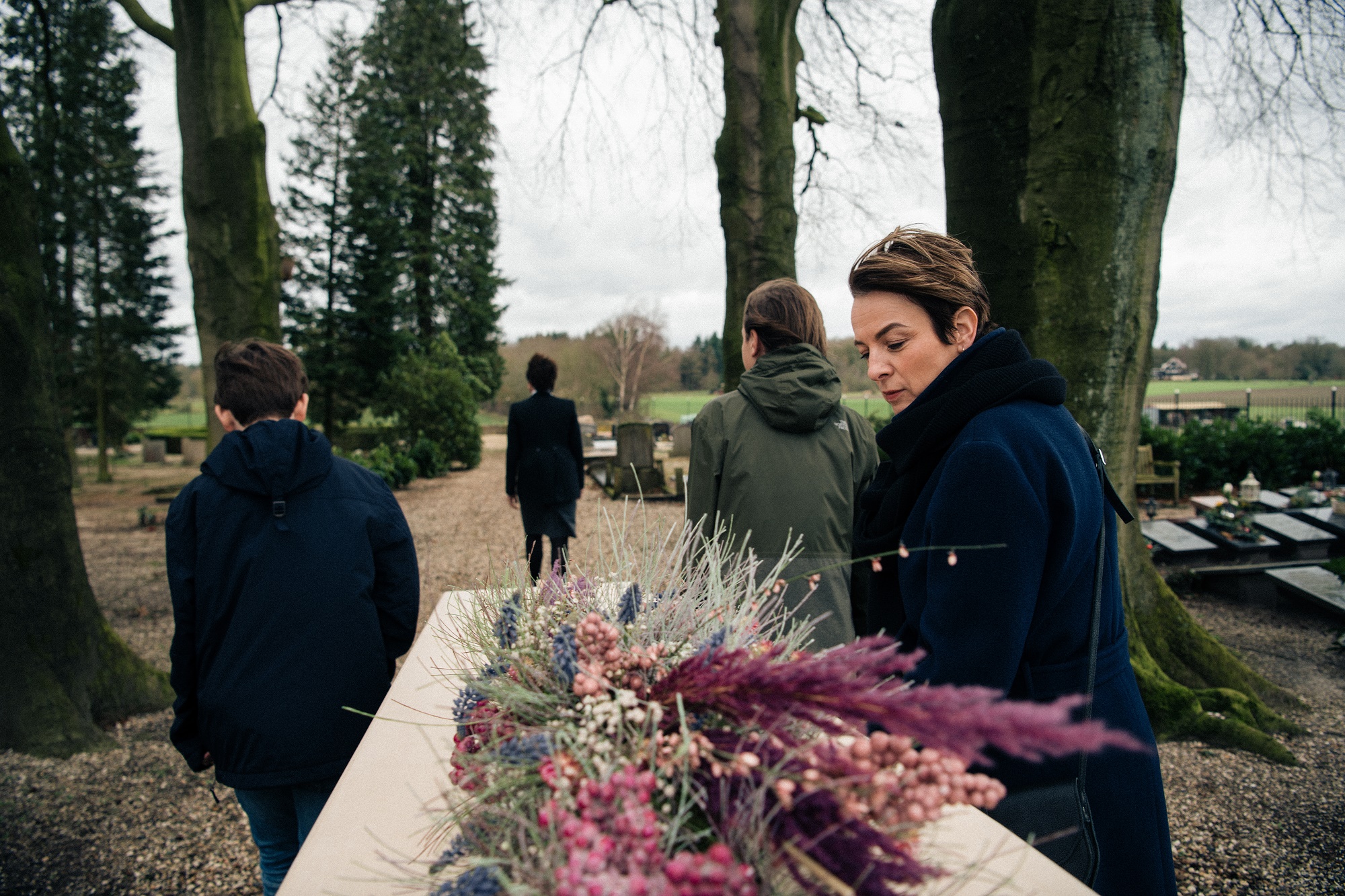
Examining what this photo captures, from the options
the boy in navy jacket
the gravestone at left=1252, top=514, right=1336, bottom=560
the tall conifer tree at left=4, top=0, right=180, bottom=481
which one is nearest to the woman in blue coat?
the boy in navy jacket

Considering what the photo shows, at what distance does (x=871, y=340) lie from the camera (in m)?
1.59

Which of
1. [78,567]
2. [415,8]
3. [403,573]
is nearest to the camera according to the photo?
[403,573]

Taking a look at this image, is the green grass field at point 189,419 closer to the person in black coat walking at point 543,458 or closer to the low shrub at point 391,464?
the low shrub at point 391,464

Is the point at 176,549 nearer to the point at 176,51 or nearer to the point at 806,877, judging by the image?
the point at 806,877

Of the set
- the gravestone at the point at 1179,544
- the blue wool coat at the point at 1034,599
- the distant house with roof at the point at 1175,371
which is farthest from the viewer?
the distant house with roof at the point at 1175,371

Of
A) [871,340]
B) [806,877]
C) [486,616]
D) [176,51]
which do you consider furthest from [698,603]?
[176,51]

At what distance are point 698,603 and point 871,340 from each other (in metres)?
0.71

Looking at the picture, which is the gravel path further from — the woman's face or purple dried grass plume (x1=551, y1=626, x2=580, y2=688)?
the woman's face

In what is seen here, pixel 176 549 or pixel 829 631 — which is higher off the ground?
pixel 176 549

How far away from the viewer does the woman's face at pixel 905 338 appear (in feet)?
5.08

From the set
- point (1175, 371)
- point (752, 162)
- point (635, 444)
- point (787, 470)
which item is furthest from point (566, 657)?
point (1175, 371)

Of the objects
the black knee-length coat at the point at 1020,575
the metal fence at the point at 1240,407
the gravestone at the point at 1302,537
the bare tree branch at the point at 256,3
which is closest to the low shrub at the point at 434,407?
the bare tree branch at the point at 256,3

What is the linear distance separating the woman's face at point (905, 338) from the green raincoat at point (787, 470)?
115 cm

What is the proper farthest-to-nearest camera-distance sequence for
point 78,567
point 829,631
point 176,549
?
point 78,567, point 829,631, point 176,549
